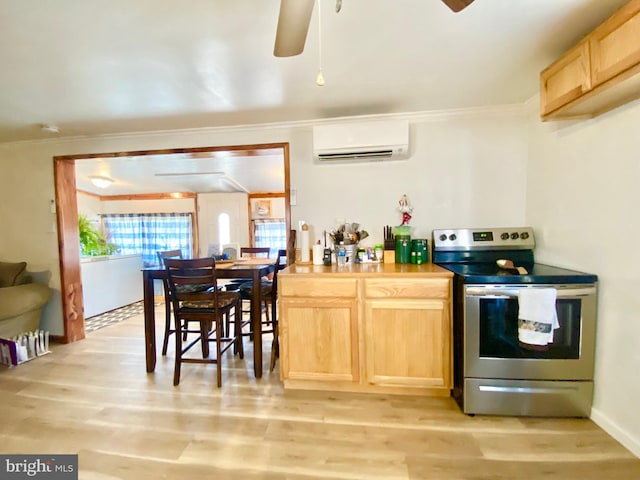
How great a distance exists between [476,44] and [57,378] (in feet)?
12.7

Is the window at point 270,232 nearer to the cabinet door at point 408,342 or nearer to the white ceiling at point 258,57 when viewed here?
the white ceiling at point 258,57

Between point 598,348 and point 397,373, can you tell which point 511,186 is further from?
point 397,373

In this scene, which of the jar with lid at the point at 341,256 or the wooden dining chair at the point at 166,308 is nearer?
the jar with lid at the point at 341,256

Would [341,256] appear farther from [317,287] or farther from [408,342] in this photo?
[408,342]

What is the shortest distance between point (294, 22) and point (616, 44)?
4.85 feet

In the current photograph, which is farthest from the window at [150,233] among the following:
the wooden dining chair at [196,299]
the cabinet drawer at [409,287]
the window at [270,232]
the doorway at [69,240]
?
the cabinet drawer at [409,287]

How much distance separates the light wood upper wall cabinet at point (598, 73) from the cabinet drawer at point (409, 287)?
1.25 metres

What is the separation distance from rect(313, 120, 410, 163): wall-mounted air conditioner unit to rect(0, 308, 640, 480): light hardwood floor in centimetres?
192

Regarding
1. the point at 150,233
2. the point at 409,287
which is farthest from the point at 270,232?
the point at 409,287

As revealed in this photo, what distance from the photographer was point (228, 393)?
214cm

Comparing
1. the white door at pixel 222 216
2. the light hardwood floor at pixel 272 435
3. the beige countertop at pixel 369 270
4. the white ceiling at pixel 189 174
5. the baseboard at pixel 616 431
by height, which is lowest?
the light hardwood floor at pixel 272 435

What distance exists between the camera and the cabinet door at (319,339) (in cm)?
209

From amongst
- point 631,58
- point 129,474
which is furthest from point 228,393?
point 631,58

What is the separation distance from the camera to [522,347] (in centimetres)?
178
